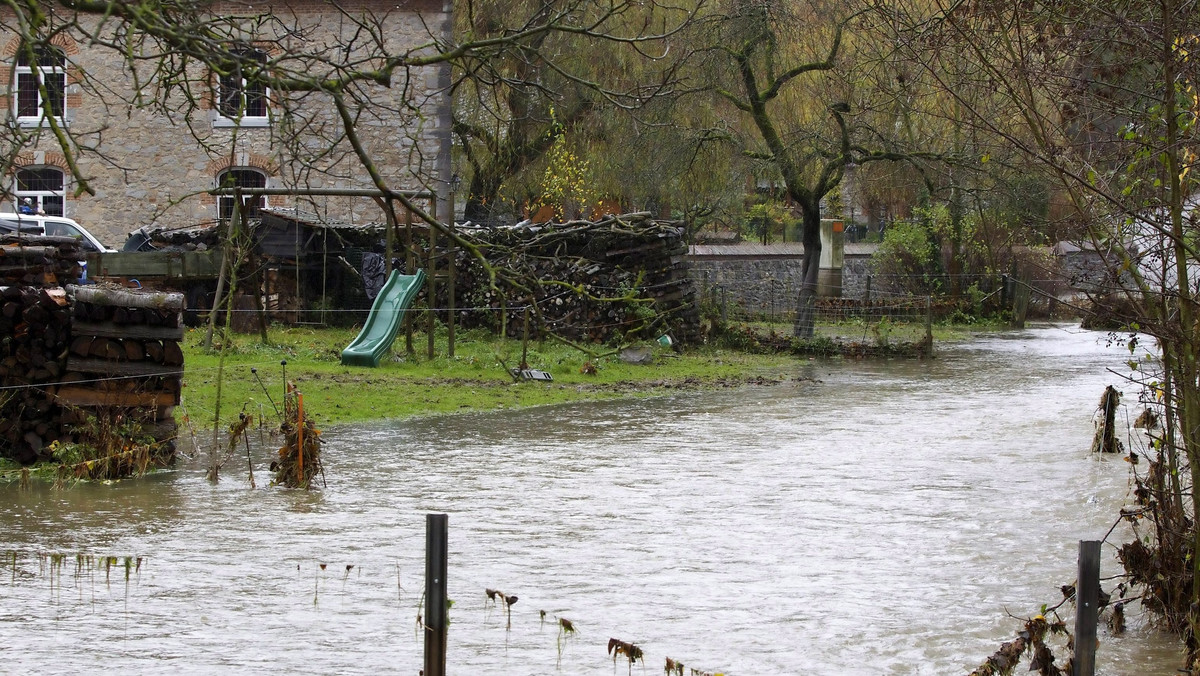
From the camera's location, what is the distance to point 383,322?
20.3 meters

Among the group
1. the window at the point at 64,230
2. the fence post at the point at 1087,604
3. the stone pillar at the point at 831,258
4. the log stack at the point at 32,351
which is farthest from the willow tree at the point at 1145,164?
the stone pillar at the point at 831,258

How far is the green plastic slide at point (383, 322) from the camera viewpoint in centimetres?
1914

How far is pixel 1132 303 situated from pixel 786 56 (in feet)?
68.9

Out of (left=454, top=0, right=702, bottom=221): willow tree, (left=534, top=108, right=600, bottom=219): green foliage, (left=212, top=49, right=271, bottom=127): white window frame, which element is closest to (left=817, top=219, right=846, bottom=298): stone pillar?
(left=534, top=108, right=600, bottom=219): green foliage

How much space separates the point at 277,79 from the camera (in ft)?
16.8

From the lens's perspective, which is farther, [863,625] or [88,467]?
[88,467]

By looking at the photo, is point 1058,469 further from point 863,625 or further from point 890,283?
point 890,283

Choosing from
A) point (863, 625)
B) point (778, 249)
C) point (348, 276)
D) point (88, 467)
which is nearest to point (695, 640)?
point (863, 625)

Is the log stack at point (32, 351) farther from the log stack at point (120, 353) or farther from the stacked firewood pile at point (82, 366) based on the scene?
the log stack at point (120, 353)

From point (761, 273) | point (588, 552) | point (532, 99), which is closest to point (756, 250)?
point (761, 273)

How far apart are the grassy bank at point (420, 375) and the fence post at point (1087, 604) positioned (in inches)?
396

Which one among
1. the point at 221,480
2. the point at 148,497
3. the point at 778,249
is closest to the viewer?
the point at 148,497

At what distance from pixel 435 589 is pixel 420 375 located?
544 inches

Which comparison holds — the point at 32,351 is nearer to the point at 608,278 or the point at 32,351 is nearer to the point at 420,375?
the point at 420,375
